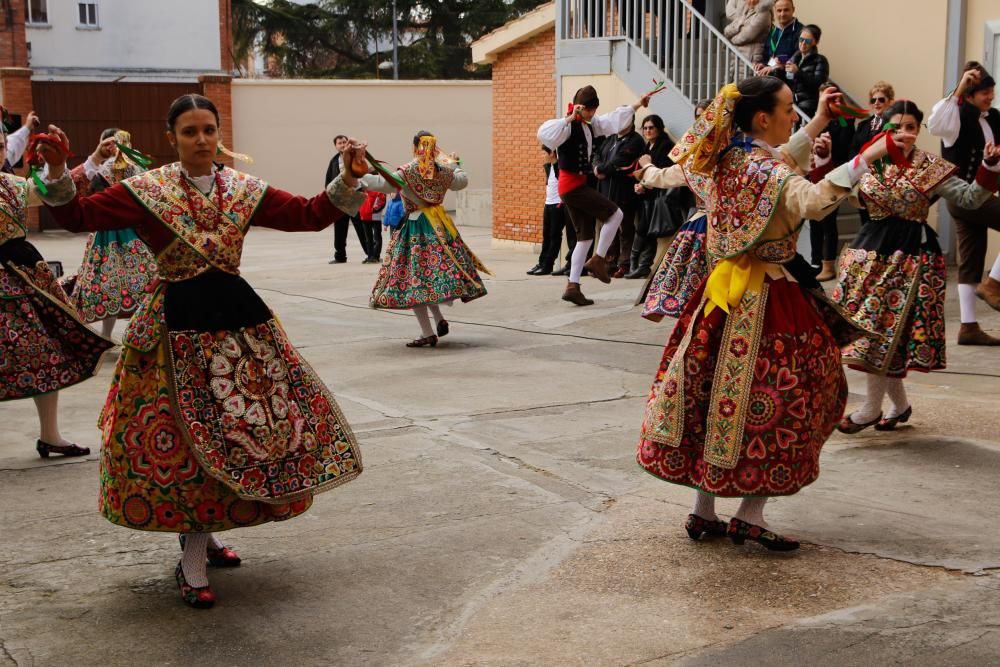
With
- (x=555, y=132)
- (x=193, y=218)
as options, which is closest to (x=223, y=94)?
(x=555, y=132)

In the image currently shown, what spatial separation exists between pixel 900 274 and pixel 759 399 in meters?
2.21

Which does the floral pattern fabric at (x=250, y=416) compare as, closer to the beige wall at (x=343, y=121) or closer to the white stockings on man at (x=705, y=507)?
the white stockings on man at (x=705, y=507)

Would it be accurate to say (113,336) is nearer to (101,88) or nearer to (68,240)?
(68,240)

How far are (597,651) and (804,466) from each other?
44.7 inches

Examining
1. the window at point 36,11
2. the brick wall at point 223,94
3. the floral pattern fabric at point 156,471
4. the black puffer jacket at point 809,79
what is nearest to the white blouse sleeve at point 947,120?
the black puffer jacket at point 809,79

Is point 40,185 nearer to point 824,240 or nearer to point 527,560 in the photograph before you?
point 527,560

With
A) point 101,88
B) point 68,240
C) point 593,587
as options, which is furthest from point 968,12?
point 101,88

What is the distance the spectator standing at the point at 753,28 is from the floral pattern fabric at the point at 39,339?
Answer: 8577 millimetres

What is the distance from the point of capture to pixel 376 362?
8734 millimetres

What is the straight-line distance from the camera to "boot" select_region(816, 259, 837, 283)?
449 inches

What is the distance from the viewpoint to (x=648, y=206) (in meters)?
12.6

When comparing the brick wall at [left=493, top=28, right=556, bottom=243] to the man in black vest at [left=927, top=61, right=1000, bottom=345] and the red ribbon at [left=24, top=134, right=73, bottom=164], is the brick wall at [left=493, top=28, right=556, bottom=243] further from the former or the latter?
the red ribbon at [left=24, top=134, right=73, bottom=164]

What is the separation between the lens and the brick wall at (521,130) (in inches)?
627

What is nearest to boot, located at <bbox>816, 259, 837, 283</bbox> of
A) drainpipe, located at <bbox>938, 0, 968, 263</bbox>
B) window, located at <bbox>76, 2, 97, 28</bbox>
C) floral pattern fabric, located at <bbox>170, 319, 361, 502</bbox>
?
drainpipe, located at <bbox>938, 0, 968, 263</bbox>
